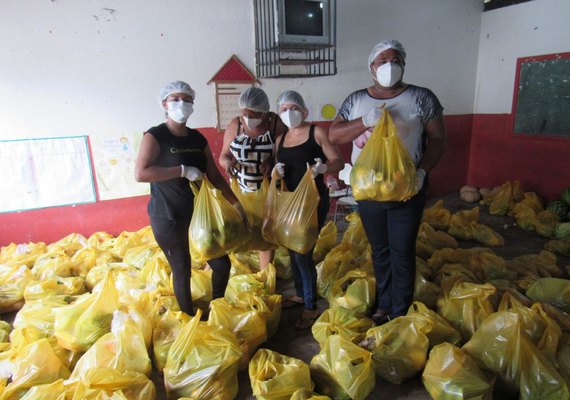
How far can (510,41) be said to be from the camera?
4.44 meters

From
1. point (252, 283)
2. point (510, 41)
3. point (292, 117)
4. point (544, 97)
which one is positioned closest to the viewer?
point (292, 117)

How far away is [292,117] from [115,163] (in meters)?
1.97

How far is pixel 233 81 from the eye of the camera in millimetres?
3486

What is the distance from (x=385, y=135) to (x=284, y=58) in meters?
2.26

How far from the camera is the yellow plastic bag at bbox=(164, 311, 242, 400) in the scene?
147 centimetres

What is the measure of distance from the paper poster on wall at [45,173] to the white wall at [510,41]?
4662 mm

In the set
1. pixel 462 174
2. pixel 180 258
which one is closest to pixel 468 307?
pixel 180 258

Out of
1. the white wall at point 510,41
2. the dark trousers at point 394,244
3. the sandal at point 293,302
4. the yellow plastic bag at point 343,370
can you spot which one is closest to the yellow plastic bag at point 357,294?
the dark trousers at point 394,244

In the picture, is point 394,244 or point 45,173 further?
point 45,173

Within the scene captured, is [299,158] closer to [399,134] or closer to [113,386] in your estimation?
[399,134]

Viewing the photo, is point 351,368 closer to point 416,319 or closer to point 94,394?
point 416,319

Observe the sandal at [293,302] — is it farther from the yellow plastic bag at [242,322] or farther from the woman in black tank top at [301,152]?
the yellow plastic bag at [242,322]

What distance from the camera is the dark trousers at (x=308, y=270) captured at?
2.04 meters

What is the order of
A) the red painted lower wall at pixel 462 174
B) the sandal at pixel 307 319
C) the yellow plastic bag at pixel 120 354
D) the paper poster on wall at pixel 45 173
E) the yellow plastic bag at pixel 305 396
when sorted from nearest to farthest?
the yellow plastic bag at pixel 305 396
the yellow plastic bag at pixel 120 354
the sandal at pixel 307 319
the paper poster on wall at pixel 45 173
the red painted lower wall at pixel 462 174
